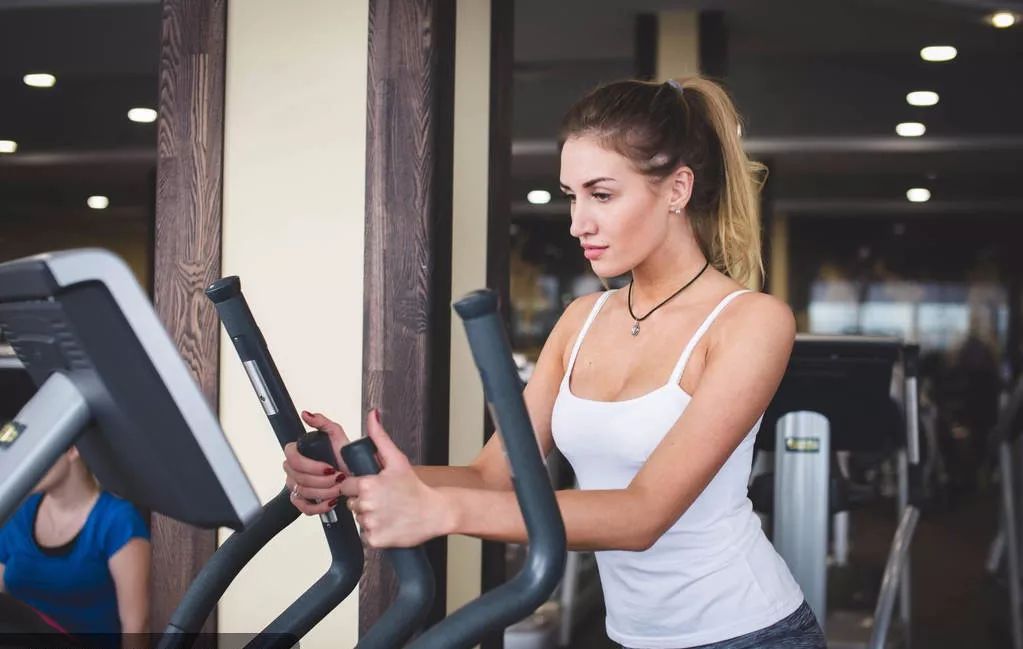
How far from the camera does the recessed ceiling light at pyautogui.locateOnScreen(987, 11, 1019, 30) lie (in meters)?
4.88

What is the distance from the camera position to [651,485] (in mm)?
1289

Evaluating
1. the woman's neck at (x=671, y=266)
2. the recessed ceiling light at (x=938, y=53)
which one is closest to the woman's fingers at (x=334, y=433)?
the woman's neck at (x=671, y=266)

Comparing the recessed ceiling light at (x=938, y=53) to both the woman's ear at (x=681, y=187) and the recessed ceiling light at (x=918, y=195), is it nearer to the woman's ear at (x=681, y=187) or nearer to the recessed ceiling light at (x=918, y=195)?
the recessed ceiling light at (x=918, y=195)

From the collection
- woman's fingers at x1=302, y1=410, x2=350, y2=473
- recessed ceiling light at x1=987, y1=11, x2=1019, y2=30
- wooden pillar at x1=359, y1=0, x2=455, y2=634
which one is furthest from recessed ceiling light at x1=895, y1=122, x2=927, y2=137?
woman's fingers at x1=302, y1=410, x2=350, y2=473

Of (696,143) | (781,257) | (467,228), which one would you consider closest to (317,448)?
(696,143)

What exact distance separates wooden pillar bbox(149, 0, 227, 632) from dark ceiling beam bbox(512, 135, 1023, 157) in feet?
19.0

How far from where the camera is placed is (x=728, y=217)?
1.66 meters

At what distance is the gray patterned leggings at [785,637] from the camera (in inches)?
58.3

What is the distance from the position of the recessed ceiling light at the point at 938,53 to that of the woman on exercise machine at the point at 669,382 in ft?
14.6

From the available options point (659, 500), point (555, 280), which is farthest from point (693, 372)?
point (555, 280)

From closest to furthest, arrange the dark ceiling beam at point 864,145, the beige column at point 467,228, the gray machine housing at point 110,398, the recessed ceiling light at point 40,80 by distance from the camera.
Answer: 1. the gray machine housing at point 110,398
2. the beige column at point 467,228
3. the recessed ceiling light at point 40,80
4. the dark ceiling beam at point 864,145

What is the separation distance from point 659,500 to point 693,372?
0.26 m

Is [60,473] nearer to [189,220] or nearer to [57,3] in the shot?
[189,220]

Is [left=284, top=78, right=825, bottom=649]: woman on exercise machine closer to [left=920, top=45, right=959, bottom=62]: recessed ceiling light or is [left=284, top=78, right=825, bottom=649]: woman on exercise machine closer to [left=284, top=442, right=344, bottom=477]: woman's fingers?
[left=284, top=442, right=344, bottom=477]: woman's fingers
